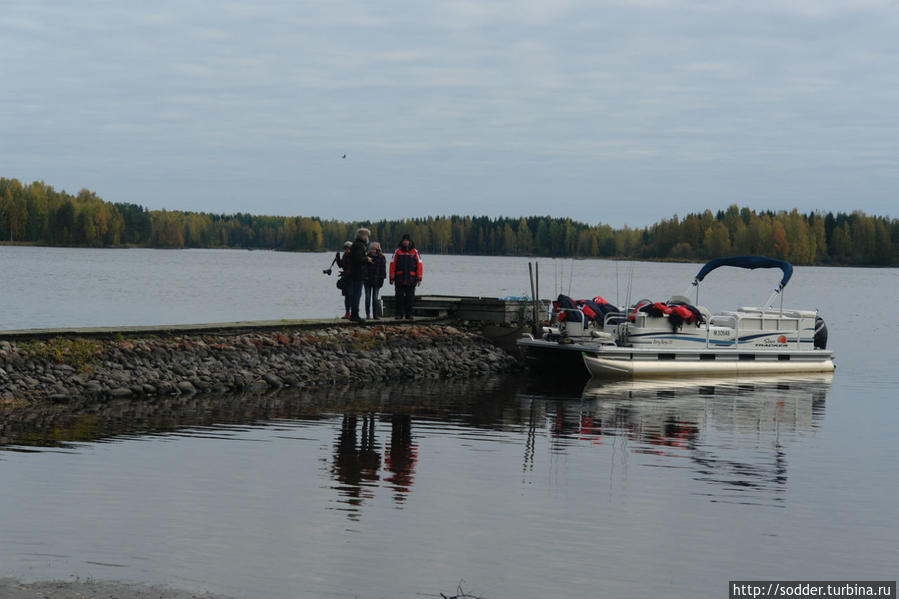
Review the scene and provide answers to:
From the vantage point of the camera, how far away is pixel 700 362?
26.6 metres

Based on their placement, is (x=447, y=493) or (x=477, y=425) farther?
(x=477, y=425)

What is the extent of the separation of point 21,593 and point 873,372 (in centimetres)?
2866

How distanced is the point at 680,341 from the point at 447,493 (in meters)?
15.4

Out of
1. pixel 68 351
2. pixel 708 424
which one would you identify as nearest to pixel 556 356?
pixel 708 424

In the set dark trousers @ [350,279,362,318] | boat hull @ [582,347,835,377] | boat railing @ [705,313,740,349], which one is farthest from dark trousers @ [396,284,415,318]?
boat railing @ [705,313,740,349]

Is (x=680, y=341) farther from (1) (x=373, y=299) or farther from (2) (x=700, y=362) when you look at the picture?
(1) (x=373, y=299)

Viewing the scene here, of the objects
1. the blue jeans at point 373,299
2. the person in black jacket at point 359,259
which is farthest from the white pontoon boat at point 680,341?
the person in black jacket at point 359,259

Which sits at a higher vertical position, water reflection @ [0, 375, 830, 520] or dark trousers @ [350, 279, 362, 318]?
dark trousers @ [350, 279, 362, 318]

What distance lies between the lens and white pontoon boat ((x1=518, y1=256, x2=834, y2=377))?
25.5m

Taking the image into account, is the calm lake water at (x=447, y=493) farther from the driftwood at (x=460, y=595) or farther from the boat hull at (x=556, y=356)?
the boat hull at (x=556, y=356)

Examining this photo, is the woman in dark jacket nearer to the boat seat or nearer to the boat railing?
the boat railing

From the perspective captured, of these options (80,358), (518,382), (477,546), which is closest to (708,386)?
(518,382)

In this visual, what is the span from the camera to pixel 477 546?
9930 millimetres

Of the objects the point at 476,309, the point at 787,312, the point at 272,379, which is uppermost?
the point at 787,312
